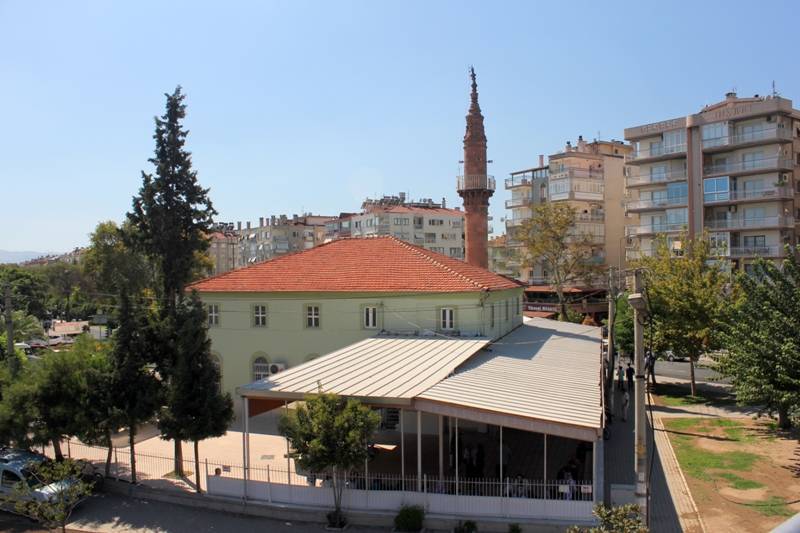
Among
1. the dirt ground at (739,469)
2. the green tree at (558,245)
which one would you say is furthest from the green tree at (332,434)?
the green tree at (558,245)

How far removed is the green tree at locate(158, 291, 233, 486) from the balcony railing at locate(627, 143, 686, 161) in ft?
141

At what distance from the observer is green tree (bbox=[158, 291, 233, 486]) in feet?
58.8

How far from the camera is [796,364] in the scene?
18016mm

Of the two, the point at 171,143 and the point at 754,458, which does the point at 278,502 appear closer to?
the point at 171,143

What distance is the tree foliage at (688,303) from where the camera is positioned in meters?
28.6

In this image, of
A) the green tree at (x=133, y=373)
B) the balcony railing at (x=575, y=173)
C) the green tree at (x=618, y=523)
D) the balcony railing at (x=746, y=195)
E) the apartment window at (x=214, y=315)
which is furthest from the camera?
the balcony railing at (x=575, y=173)

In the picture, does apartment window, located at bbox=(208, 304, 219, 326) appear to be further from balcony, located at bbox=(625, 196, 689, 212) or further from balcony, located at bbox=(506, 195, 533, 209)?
balcony, located at bbox=(506, 195, 533, 209)

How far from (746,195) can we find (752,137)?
4.09 metres

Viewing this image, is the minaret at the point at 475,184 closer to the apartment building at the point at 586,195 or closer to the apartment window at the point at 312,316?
the apartment window at the point at 312,316

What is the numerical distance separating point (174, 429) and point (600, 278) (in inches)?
1772

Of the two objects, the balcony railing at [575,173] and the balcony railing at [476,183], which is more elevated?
the balcony railing at [575,173]

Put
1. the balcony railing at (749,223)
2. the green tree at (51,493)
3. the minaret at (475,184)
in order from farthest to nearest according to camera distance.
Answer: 1. the balcony railing at (749,223)
2. the minaret at (475,184)
3. the green tree at (51,493)

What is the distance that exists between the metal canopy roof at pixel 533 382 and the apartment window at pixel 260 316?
9.83 metres

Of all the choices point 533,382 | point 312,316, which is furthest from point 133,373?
point 533,382
